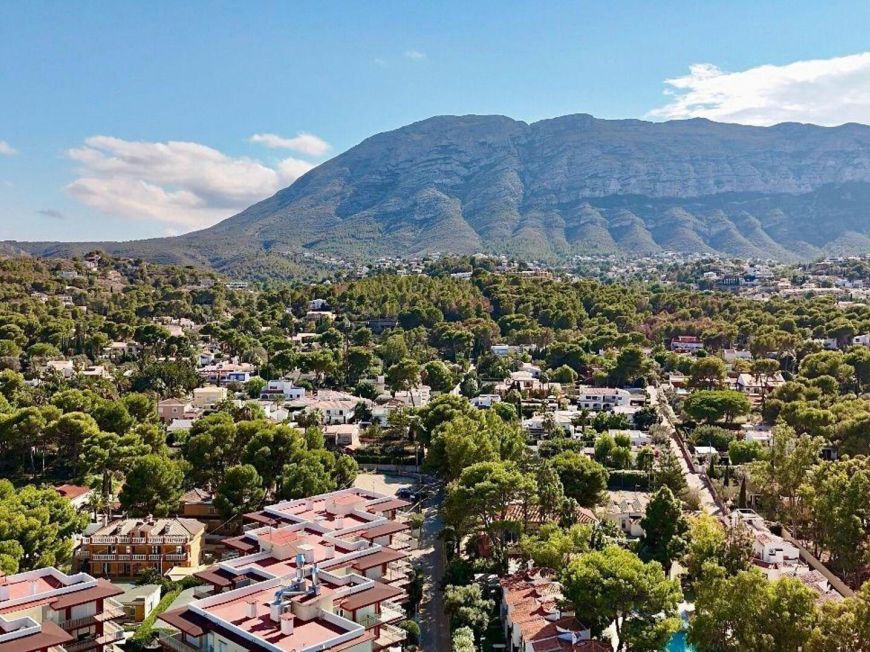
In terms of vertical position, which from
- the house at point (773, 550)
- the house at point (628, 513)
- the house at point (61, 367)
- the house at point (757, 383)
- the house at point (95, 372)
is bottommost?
the house at point (628, 513)

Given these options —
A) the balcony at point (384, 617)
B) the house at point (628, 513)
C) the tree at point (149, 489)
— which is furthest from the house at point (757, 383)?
the balcony at point (384, 617)

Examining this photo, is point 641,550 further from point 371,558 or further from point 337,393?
point 337,393

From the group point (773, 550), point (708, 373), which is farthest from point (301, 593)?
point (708, 373)

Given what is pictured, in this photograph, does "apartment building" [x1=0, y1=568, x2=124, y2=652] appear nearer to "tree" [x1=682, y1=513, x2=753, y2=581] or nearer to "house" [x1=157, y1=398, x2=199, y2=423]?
"tree" [x1=682, y1=513, x2=753, y2=581]

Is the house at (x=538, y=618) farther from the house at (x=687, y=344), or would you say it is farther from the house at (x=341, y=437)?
the house at (x=687, y=344)

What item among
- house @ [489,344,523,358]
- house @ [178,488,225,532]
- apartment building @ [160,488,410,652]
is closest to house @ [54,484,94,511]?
house @ [178,488,225,532]
